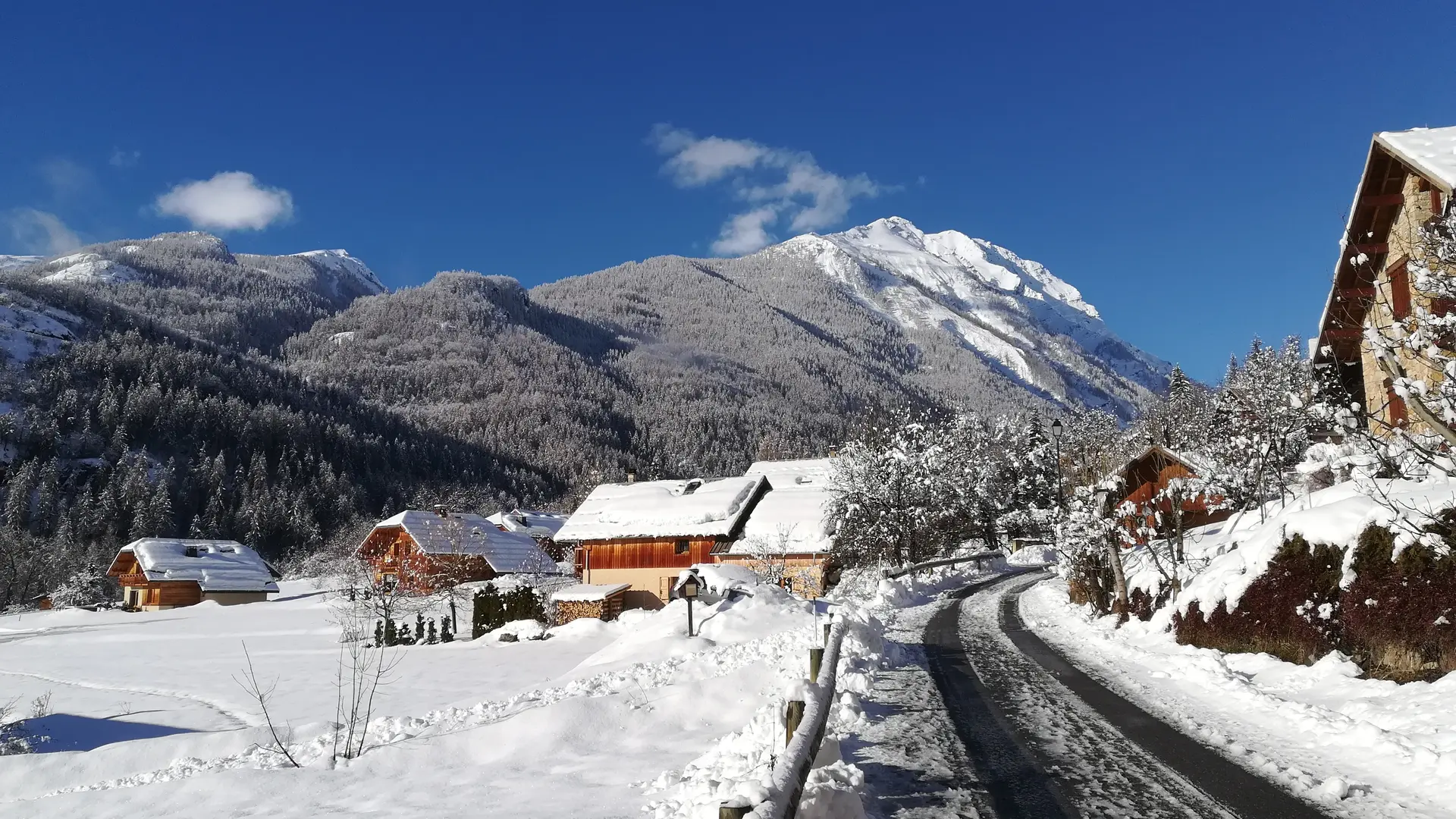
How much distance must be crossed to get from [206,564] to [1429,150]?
87.4m

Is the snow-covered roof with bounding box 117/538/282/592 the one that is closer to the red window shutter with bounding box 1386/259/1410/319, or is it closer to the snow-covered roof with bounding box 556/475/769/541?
the snow-covered roof with bounding box 556/475/769/541

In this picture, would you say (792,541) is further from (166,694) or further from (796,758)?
(796,758)

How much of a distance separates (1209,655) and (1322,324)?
36.6ft

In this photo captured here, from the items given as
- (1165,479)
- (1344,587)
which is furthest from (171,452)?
(1344,587)

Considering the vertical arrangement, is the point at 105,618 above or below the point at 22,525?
below

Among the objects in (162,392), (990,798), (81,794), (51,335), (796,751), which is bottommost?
(81,794)

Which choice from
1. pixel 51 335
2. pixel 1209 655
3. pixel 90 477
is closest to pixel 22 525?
pixel 90 477

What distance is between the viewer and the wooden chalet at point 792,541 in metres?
46.5

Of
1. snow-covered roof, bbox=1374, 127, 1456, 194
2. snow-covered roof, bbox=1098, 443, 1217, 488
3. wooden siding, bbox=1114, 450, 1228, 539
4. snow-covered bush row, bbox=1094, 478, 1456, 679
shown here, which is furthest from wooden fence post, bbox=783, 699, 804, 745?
wooden siding, bbox=1114, 450, 1228, 539

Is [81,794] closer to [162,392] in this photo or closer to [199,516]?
[199,516]

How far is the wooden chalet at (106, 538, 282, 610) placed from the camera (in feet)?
235

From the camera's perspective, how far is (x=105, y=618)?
65.8 metres

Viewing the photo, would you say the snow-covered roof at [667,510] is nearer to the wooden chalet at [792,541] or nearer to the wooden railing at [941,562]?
the wooden chalet at [792,541]

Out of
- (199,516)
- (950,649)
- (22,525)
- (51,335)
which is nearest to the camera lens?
(950,649)
